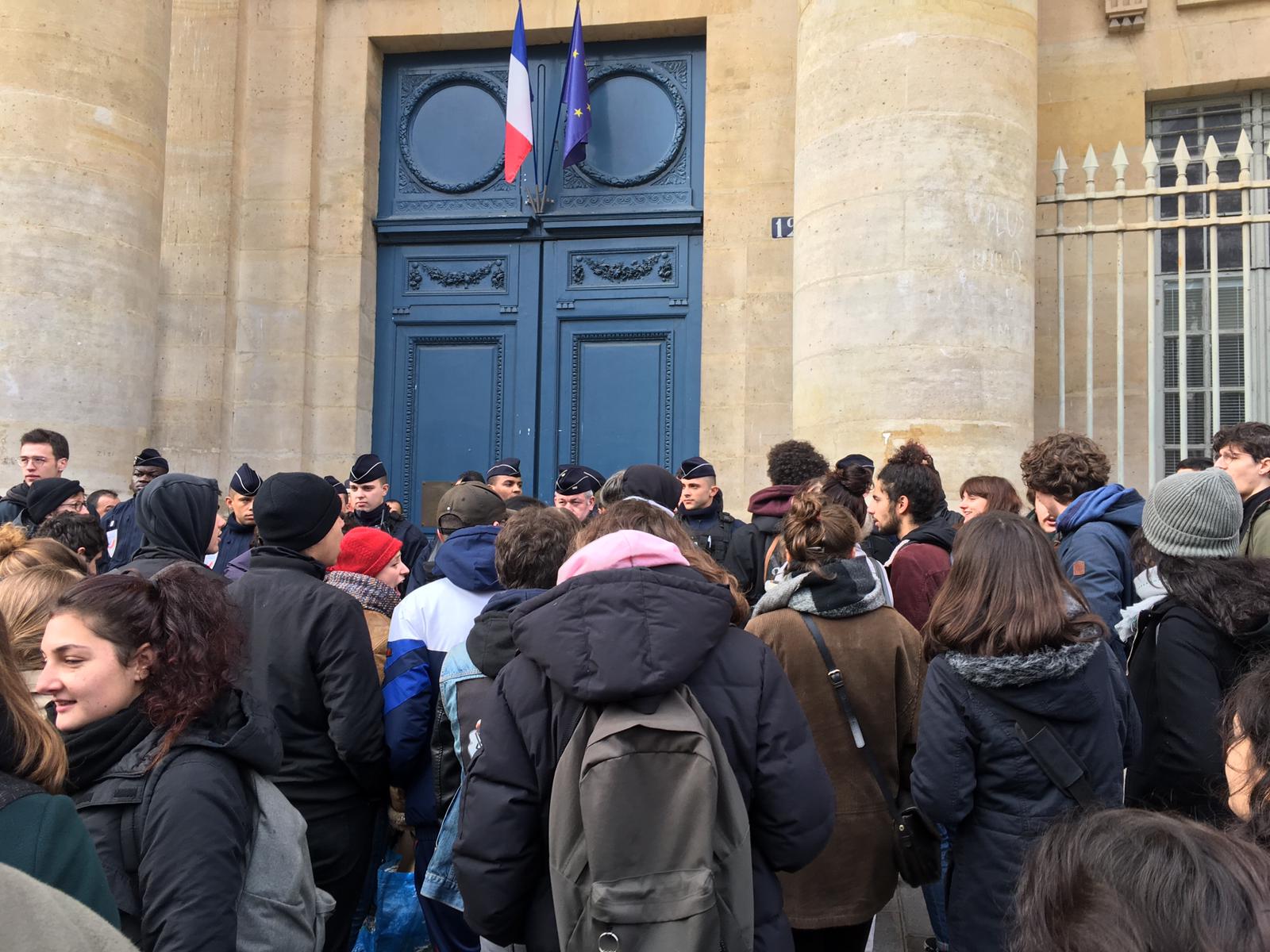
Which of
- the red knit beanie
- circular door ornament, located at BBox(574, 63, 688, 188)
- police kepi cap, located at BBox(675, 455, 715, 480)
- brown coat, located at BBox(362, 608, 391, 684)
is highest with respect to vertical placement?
circular door ornament, located at BBox(574, 63, 688, 188)

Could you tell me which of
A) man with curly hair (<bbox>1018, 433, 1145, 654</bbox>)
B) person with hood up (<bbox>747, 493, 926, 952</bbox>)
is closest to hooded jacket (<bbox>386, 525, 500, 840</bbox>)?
person with hood up (<bbox>747, 493, 926, 952</bbox>)

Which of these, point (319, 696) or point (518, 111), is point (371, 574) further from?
point (518, 111)

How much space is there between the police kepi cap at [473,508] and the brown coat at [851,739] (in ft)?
4.25

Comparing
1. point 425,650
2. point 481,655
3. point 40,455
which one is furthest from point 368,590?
point 40,455

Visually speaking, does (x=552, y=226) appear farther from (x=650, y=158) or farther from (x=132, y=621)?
(x=132, y=621)

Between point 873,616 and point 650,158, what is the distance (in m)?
6.35

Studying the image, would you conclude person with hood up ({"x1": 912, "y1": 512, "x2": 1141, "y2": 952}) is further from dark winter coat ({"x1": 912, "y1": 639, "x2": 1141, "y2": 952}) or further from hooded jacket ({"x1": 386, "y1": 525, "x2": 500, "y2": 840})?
hooded jacket ({"x1": 386, "y1": 525, "x2": 500, "y2": 840})

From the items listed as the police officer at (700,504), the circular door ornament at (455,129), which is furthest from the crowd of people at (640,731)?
the circular door ornament at (455,129)

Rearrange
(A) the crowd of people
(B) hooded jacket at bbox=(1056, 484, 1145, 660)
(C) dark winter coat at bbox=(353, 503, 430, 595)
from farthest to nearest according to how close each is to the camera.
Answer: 1. (C) dark winter coat at bbox=(353, 503, 430, 595)
2. (B) hooded jacket at bbox=(1056, 484, 1145, 660)
3. (A) the crowd of people

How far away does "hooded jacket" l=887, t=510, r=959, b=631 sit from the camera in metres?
4.02

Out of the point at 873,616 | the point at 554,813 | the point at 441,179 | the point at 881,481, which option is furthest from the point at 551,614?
the point at 441,179

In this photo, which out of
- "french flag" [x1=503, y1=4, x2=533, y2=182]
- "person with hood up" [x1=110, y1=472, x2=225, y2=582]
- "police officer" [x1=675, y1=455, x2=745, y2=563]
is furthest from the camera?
"french flag" [x1=503, y1=4, x2=533, y2=182]

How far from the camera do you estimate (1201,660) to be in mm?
2826

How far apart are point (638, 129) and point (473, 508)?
5.63m
